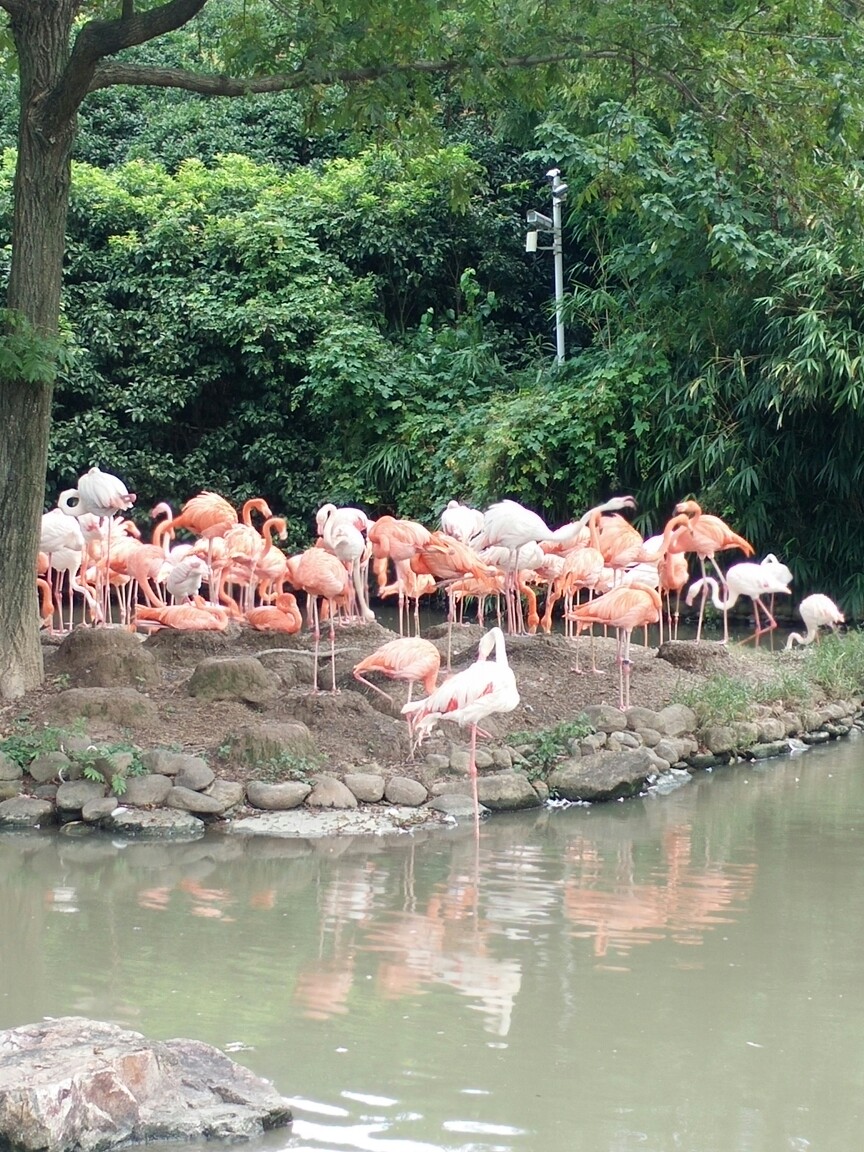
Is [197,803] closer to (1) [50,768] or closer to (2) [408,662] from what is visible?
(1) [50,768]

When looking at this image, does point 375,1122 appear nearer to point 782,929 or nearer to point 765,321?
point 782,929

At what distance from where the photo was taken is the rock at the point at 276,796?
7043 millimetres

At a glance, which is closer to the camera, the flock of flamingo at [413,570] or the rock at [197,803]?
the rock at [197,803]

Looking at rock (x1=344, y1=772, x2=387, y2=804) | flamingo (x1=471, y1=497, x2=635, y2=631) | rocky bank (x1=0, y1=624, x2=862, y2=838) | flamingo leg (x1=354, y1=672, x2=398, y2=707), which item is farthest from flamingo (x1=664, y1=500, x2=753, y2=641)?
rock (x1=344, y1=772, x2=387, y2=804)

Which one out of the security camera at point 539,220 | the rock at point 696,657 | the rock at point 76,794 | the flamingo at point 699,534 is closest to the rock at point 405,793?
the rock at point 76,794

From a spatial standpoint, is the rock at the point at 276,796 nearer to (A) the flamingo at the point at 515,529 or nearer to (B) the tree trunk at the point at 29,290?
(B) the tree trunk at the point at 29,290

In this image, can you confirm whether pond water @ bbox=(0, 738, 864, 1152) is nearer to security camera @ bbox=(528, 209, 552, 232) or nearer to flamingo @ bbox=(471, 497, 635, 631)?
flamingo @ bbox=(471, 497, 635, 631)

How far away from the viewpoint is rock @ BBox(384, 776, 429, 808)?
7.24 meters

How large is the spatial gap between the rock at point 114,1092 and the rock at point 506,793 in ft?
11.9

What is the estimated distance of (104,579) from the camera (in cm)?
1065

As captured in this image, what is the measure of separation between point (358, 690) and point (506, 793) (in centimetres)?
120

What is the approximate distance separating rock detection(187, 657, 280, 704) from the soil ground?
51mm

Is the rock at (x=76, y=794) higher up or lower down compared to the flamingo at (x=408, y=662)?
lower down

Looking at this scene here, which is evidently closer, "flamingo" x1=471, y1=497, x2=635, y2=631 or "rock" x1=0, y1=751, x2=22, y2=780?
"rock" x1=0, y1=751, x2=22, y2=780
